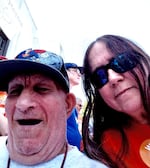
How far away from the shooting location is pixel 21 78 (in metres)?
0.75

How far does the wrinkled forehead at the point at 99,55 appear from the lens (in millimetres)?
893

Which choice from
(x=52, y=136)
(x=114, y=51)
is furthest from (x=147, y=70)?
(x=52, y=136)

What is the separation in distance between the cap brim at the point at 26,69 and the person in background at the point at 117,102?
0.64 feet

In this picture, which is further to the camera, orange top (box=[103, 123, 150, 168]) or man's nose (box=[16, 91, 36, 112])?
orange top (box=[103, 123, 150, 168])

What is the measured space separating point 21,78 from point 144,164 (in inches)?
19.6

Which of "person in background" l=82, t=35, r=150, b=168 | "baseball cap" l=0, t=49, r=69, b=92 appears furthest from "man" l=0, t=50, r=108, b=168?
"person in background" l=82, t=35, r=150, b=168

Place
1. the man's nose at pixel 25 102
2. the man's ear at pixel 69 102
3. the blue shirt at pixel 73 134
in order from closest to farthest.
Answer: the man's nose at pixel 25 102 → the man's ear at pixel 69 102 → the blue shirt at pixel 73 134

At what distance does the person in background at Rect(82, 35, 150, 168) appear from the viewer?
0.84 metres

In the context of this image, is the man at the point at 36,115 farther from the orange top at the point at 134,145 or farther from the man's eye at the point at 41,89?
the orange top at the point at 134,145

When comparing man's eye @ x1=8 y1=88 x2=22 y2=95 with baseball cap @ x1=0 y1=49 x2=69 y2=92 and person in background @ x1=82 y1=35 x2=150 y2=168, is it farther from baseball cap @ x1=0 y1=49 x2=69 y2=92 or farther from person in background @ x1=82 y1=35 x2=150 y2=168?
person in background @ x1=82 y1=35 x2=150 y2=168

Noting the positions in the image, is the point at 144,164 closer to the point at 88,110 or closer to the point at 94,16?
the point at 88,110

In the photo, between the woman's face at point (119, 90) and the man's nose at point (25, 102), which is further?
the woman's face at point (119, 90)

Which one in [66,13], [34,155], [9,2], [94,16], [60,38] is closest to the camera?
[34,155]

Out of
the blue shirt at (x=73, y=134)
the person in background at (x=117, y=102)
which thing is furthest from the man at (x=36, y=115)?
the blue shirt at (x=73, y=134)
